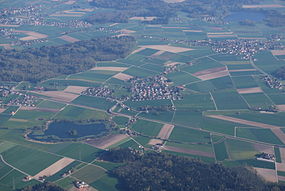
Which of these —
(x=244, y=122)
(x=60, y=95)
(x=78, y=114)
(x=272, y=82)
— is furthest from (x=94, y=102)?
(x=272, y=82)

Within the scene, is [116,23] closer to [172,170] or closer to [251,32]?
[251,32]

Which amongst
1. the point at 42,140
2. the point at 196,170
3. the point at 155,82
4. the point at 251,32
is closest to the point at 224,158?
the point at 196,170

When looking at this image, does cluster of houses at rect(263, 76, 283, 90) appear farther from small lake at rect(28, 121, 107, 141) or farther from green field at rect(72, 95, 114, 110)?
small lake at rect(28, 121, 107, 141)

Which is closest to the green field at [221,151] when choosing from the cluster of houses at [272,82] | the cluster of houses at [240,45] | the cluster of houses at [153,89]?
the cluster of houses at [153,89]

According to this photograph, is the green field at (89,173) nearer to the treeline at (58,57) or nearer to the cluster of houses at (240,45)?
the treeline at (58,57)

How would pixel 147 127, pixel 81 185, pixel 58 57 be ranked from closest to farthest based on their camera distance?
pixel 81 185 < pixel 147 127 < pixel 58 57

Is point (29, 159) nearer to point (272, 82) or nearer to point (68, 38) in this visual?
point (272, 82)

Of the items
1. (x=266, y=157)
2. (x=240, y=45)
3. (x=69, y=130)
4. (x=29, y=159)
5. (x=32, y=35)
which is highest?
(x=240, y=45)
